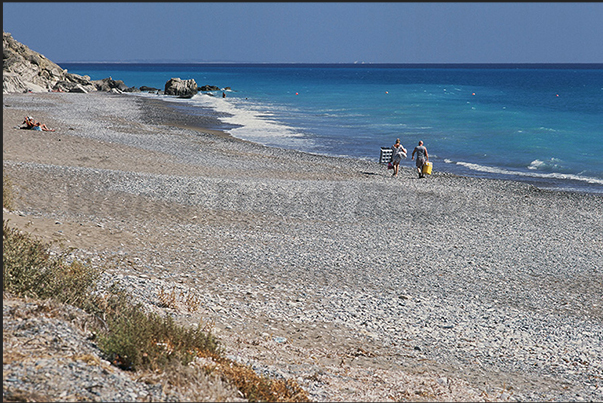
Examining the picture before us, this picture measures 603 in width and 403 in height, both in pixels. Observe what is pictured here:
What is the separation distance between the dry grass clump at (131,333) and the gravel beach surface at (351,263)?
2.38 ft

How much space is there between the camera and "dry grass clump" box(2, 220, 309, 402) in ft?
17.9

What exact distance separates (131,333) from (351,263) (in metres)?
7.55

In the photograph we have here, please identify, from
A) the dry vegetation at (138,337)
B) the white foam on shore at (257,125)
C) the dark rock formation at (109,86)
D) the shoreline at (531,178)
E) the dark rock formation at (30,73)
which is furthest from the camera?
the dark rock formation at (109,86)

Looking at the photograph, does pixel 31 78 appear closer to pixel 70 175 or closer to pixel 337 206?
pixel 70 175

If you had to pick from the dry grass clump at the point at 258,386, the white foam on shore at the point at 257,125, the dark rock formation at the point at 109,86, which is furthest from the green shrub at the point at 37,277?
the dark rock formation at the point at 109,86

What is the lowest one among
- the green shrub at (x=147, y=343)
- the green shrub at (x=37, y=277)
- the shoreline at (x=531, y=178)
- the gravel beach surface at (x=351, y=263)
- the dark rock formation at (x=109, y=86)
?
the gravel beach surface at (x=351, y=263)

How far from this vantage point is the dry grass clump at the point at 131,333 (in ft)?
17.9

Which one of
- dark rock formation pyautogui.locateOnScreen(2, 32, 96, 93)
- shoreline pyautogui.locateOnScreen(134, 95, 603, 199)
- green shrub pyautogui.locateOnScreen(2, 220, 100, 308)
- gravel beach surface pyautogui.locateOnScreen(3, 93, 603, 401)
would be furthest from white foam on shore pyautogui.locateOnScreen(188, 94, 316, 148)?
green shrub pyautogui.locateOnScreen(2, 220, 100, 308)

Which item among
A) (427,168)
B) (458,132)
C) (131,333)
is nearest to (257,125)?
(458,132)

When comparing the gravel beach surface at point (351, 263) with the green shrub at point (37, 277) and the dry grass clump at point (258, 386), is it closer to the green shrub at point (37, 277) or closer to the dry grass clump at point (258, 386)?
the dry grass clump at point (258, 386)

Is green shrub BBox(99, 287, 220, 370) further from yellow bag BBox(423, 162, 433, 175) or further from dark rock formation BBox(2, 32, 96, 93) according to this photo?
dark rock formation BBox(2, 32, 96, 93)

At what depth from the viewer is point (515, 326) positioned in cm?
986

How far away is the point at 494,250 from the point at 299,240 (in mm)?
5346

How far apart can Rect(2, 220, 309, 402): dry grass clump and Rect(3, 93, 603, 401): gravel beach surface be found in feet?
2.38
